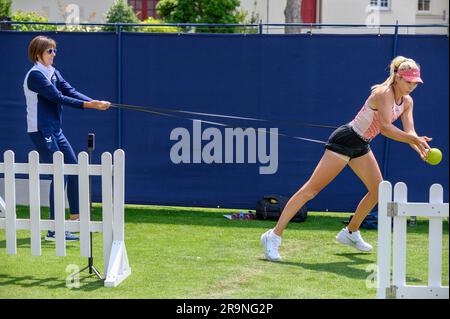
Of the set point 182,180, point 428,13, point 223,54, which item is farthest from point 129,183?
point 428,13

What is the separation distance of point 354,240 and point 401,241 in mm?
1931

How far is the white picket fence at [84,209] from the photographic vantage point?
19.6ft

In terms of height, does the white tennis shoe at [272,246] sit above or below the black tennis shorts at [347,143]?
below

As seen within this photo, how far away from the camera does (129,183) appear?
9633mm

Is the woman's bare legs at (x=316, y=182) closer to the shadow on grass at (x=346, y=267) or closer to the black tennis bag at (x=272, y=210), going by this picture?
the shadow on grass at (x=346, y=267)

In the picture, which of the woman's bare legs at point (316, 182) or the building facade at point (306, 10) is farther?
the building facade at point (306, 10)

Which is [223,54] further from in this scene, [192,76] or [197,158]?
[197,158]

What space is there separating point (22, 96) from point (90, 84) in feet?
2.82

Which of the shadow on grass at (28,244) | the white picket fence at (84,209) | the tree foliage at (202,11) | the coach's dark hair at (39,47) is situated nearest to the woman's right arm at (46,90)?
the coach's dark hair at (39,47)

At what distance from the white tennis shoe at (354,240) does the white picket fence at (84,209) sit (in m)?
2.16

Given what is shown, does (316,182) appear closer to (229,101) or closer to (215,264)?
(215,264)

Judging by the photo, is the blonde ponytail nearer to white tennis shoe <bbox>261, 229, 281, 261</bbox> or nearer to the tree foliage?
white tennis shoe <bbox>261, 229, 281, 261</bbox>

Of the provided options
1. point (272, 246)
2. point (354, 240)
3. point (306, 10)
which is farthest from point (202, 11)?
point (272, 246)

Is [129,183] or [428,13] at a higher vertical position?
[428,13]
